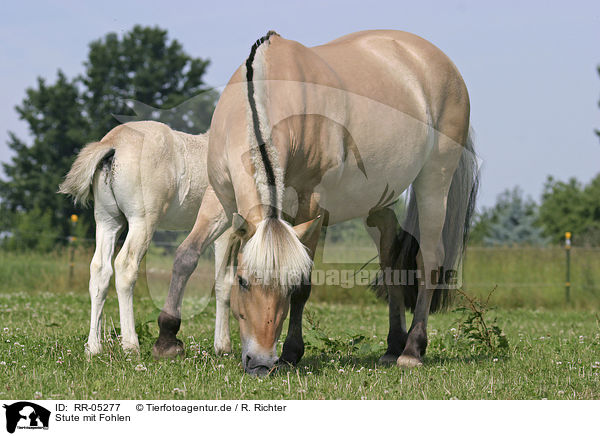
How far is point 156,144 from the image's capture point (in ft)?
20.4

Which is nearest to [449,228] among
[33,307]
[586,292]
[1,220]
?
[33,307]

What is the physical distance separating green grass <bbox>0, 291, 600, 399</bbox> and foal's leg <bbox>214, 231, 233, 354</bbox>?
0.15m

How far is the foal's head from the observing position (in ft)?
12.7

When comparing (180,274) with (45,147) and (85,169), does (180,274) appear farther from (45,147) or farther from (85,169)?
(45,147)

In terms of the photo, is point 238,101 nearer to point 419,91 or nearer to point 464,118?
point 419,91

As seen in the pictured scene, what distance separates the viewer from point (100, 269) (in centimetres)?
586

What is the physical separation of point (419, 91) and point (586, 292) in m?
10.1

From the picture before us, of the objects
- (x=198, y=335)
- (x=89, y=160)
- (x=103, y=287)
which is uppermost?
(x=89, y=160)

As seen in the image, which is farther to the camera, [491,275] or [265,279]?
[491,275]

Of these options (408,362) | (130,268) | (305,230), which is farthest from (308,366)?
(130,268)

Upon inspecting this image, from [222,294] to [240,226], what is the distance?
260 cm
